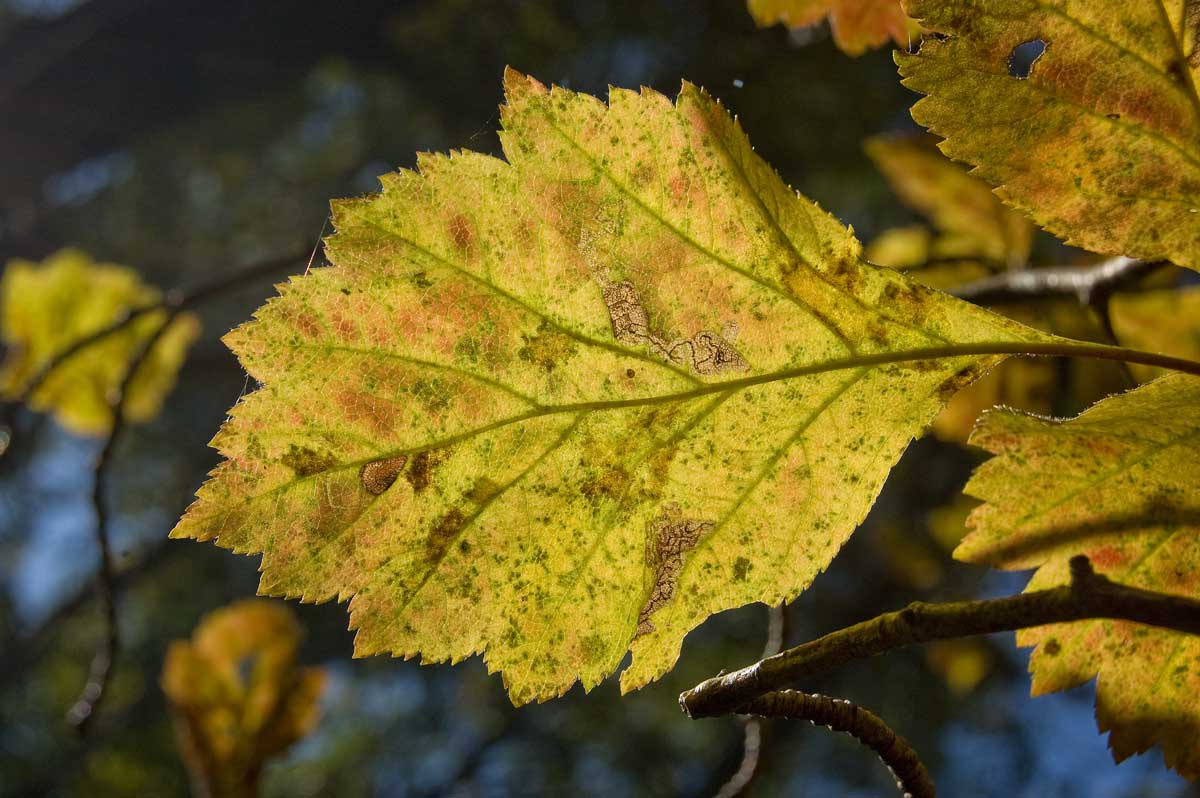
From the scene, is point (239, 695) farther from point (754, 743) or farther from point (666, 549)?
point (666, 549)

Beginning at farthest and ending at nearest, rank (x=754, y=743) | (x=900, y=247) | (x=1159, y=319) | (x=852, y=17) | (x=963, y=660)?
(x=963, y=660), (x=900, y=247), (x=1159, y=319), (x=852, y=17), (x=754, y=743)

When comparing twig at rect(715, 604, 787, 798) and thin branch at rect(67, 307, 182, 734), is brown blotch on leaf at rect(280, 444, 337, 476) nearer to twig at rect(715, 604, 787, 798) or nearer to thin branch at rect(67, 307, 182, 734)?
twig at rect(715, 604, 787, 798)

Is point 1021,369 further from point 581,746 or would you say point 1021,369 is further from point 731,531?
point 581,746

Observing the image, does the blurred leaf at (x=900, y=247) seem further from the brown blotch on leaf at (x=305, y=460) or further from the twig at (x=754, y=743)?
the brown blotch on leaf at (x=305, y=460)

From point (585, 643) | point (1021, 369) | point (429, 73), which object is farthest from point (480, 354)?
point (429, 73)

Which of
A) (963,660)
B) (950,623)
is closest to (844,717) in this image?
(950,623)

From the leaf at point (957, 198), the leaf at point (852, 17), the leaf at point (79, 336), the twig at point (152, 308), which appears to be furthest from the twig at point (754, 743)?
the leaf at point (79, 336)

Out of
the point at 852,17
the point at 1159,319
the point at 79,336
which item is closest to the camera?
the point at 852,17
